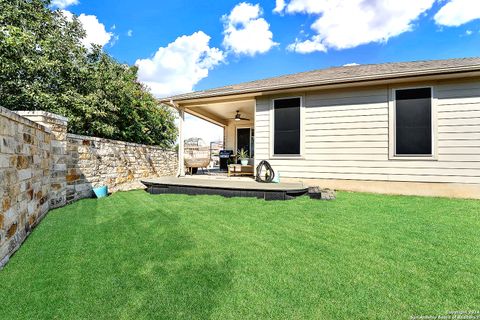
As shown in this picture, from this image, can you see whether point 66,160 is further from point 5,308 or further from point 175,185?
point 5,308

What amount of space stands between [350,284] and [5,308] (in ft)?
8.31

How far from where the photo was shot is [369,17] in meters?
A: 10.3

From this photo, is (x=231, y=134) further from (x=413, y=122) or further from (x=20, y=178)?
(x=20, y=178)

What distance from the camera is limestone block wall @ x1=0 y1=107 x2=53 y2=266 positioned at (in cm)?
231

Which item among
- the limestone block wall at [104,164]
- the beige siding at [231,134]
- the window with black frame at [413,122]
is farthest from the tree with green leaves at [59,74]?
the window with black frame at [413,122]

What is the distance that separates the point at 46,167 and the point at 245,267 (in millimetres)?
3924

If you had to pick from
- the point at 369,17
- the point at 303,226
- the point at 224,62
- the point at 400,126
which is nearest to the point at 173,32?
the point at 224,62

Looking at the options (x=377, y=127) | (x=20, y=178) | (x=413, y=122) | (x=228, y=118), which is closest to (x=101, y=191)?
(x=20, y=178)

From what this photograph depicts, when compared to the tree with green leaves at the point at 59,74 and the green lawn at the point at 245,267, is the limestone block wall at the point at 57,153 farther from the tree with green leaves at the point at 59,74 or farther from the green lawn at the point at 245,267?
the tree with green leaves at the point at 59,74

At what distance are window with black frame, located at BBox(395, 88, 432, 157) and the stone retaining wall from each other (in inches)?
275

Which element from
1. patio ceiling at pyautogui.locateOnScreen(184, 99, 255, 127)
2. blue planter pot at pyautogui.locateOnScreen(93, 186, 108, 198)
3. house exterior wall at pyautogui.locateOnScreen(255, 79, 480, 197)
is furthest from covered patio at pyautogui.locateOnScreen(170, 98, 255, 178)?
blue planter pot at pyautogui.locateOnScreen(93, 186, 108, 198)

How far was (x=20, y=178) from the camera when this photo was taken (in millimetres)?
2775

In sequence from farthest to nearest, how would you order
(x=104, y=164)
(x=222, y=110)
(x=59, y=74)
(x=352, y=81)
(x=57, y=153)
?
(x=222, y=110) < (x=59, y=74) < (x=104, y=164) < (x=352, y=81) < (x=57, y=153)

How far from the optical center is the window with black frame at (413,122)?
540 centimetres
